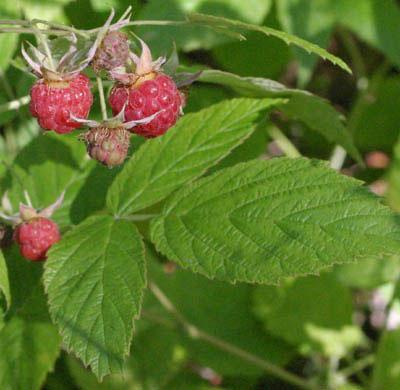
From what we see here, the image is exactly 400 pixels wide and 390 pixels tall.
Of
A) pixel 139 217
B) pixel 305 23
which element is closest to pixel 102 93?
pixel 139 217

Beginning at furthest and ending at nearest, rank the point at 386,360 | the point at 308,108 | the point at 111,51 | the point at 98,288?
1. the point at 386,360
2. the point at 308,108
3. the point at 98,288
4. the point at 111,51

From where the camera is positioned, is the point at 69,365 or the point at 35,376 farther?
the point at 69,365

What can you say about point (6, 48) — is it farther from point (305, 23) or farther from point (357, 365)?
point (357, 365)

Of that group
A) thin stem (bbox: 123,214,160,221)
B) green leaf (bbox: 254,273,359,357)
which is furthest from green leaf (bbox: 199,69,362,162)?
green leaf (bbox: 254,273,359,357)

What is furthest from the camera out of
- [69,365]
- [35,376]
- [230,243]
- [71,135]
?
[69,365]

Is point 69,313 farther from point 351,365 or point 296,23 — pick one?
point 351,365

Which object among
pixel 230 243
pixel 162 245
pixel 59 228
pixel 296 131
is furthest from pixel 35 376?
pixel 296 131

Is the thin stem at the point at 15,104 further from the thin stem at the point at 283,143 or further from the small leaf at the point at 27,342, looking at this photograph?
the thin stem at the point at 283,143
